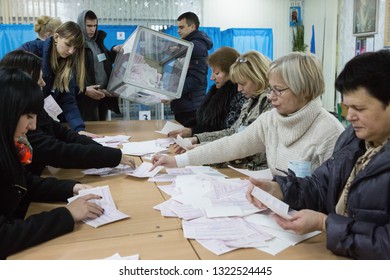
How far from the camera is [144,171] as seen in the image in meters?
1.83

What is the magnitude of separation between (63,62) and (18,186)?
1.72m

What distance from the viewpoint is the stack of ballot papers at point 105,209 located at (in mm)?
1233

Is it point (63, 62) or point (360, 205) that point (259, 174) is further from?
point (63, 62)

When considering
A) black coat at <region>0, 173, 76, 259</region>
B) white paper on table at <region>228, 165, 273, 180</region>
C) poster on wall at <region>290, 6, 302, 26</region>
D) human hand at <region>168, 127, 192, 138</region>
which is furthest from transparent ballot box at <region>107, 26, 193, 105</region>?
poster on wall at <region>290, 6, 302, 26</region>

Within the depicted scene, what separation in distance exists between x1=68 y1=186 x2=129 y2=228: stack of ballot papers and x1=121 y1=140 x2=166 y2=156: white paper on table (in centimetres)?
73

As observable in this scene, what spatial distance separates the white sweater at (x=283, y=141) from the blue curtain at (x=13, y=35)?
4.33 m

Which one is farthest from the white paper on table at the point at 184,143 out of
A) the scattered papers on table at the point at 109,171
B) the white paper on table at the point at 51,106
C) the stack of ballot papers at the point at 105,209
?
the white paper on table at the point at 51,106

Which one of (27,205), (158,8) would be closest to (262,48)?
(158,8)

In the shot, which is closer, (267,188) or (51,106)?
(267,188)

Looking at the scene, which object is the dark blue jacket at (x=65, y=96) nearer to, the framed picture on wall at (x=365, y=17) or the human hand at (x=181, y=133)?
the human hand at (x=181, y=133)

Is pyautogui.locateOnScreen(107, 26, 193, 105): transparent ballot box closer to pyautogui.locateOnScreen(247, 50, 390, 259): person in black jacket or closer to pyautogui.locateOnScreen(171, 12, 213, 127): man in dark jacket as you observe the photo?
pyautogui.locateOnScreen(171, 12, 213, 127): man in dark jacket

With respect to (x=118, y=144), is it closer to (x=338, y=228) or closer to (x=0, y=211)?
(x=0, y=211)

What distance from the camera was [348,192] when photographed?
1106mm

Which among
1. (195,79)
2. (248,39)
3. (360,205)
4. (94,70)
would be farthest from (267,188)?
(248,39)
